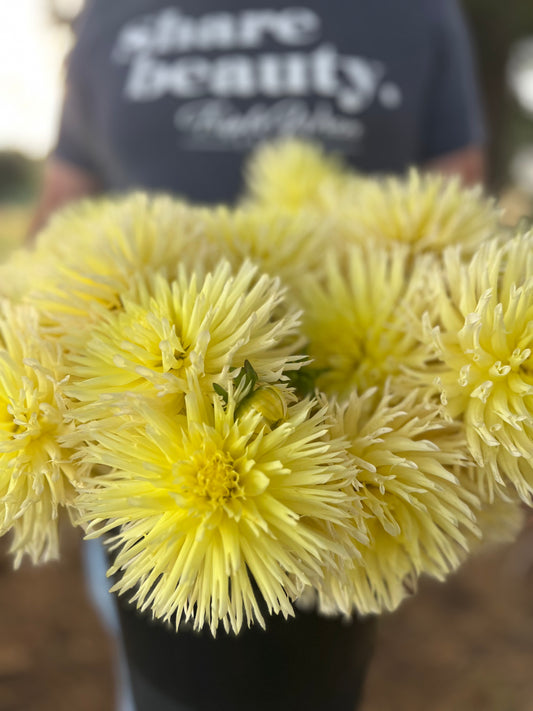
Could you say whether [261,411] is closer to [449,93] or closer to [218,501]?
[218,501]

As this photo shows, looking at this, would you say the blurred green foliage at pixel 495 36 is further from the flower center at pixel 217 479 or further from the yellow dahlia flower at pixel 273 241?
the flower center at pixel 217 479

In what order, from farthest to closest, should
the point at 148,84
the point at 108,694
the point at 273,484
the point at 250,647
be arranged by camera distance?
1. the point at 108,694
2. the point at 148,84
3. the point at 250,647
4. the point at 273,484

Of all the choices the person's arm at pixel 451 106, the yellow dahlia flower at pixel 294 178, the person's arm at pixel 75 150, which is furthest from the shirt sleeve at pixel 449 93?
the person's arm at pixel 75 150

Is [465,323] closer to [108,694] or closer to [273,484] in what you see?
[273,484]

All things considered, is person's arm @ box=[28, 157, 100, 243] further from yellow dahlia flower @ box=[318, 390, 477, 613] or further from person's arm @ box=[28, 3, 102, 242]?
yellow dahlia flower @ box=[318, 390, 477, 613]

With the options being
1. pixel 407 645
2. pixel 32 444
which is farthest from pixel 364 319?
pixel 407 645

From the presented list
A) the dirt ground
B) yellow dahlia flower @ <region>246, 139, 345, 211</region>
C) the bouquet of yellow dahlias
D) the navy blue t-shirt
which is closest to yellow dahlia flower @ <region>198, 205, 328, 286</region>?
the bouquet of yellow dahlias

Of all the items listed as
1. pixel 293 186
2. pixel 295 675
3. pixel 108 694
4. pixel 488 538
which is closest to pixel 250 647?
pixel 295 675
